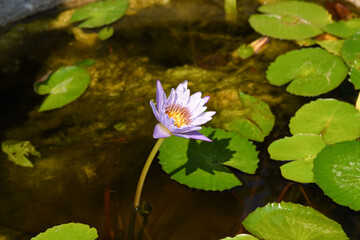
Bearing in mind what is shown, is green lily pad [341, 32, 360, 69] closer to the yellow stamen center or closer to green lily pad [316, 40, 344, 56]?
green lily pad [316, 40, 344, 56]

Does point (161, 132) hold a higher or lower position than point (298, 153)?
higher

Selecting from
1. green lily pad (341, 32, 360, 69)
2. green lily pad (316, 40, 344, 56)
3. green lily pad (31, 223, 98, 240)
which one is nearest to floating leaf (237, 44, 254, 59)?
green lily pad (316, 40, 344, 56)

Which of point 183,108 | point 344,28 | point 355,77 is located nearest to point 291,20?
point 344,28

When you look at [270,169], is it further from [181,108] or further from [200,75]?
[200,75]

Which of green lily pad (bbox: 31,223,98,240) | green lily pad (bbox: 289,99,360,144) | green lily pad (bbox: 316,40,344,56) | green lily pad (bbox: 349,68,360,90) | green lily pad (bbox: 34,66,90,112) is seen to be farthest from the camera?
green lily pad (bbox: 316,40,344,56)

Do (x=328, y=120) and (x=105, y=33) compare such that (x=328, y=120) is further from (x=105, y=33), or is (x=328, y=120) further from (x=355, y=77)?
(x=105, y=33)

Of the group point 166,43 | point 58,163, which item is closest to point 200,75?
point 166,43

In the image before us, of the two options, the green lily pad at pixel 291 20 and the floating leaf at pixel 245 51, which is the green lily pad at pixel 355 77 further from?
the floating leaf at pixel 245 51
